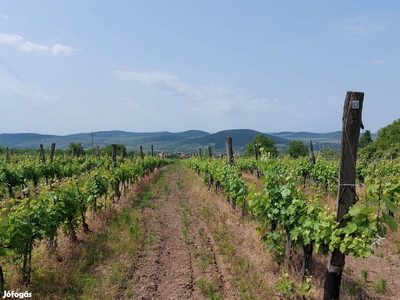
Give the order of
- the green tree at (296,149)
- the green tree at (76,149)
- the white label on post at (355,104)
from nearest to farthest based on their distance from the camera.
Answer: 1. the white label on post at (355,104)
2. the green tree at (76,149)
3. the green tree at (296,149)

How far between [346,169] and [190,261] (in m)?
3.52

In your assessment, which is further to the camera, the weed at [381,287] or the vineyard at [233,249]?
the weed at [381,287]

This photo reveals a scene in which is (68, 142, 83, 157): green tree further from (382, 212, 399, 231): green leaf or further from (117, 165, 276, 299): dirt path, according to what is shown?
(382, 212, 399, 231): green leaf

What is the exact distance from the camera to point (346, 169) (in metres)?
3.62

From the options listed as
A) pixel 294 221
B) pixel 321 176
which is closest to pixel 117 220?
pixel 294 221

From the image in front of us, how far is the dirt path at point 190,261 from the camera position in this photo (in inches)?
177

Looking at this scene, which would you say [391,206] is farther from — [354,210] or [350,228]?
[350,228]

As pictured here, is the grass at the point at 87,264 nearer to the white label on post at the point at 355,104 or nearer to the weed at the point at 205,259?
the weed at the point at 205,259

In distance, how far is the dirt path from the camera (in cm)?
448

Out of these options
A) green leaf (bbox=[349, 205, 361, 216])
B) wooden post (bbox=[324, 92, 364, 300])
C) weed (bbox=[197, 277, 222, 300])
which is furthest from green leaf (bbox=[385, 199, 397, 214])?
weed (bbox=[197, 277, 222, 300])

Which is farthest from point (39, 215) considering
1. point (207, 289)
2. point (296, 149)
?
point (296, 149)

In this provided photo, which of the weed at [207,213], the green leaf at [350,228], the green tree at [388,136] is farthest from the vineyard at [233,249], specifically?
the green tree at [388,136]

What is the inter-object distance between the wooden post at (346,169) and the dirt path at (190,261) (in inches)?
47.0

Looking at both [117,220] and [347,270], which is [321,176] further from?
[117,220]
